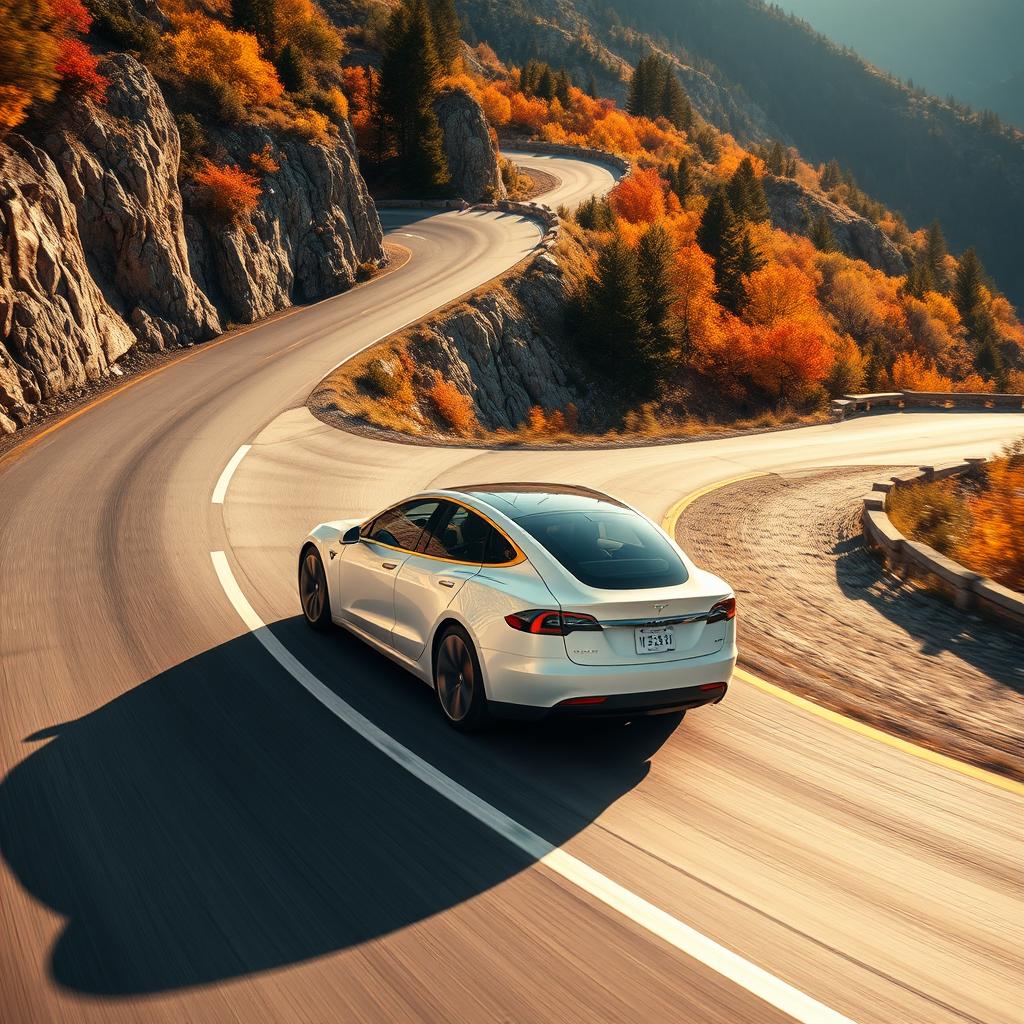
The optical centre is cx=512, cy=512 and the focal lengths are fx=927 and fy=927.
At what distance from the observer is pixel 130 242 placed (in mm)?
27156

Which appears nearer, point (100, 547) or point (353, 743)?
point (353, 743)

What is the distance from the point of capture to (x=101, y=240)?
2648cm

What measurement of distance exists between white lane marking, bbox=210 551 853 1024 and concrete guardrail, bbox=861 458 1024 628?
6228mm

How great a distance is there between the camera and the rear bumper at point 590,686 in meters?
5.54

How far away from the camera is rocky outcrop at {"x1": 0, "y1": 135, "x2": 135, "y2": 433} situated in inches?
811

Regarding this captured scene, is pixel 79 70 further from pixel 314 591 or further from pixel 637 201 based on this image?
pixel 637 201

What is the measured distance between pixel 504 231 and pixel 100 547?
141 feet

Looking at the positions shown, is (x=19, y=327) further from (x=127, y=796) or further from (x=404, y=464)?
(x=127, y=796)

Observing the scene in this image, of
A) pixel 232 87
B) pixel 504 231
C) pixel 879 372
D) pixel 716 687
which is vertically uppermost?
pixel 232 87

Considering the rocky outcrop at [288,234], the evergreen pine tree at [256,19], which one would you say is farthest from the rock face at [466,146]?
the rocky outcrop at [288,234]

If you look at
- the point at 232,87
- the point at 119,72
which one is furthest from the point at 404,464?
the point at 232,87

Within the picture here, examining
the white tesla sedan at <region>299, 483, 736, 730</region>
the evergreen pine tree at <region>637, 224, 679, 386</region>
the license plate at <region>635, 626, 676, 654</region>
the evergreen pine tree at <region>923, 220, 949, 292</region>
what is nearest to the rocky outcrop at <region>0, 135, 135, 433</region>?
the white tesla sedan at <region>299, 483, 736, 730</region>

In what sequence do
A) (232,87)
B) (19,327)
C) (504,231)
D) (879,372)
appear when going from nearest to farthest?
(19,327) → (232,87) → (504,231) → (879,372)

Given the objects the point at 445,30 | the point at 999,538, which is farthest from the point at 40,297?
the point at 445,30
